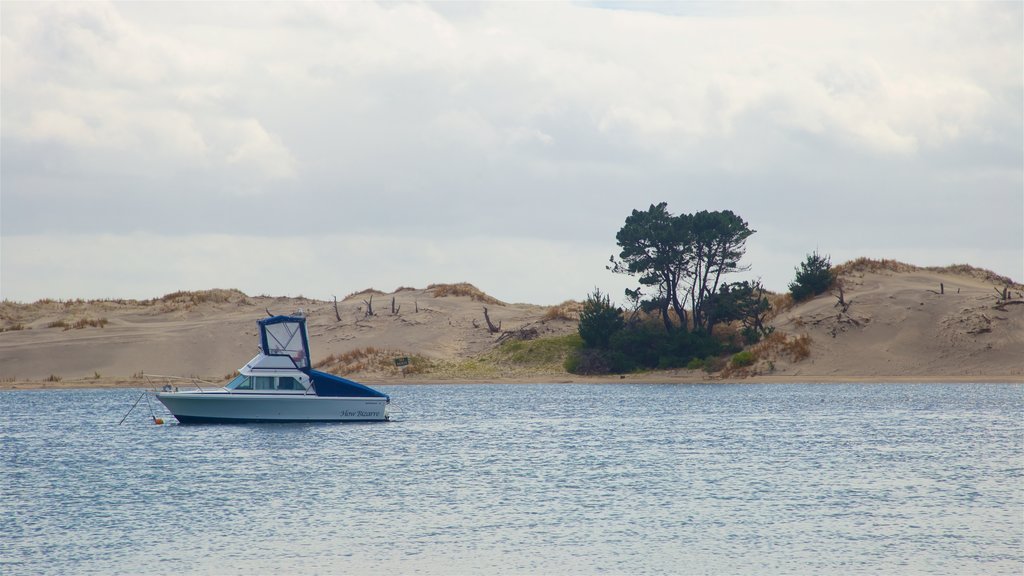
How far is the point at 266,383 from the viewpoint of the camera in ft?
172

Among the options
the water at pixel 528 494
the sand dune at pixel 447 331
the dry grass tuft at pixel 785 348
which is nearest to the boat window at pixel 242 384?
the water at pixel 528 494

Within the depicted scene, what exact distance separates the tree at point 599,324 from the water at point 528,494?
2842cm

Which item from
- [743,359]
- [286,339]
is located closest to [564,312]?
[743,359]

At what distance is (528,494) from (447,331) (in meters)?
67.3

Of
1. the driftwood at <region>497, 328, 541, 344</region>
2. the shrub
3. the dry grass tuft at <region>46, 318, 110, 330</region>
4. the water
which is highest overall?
the dry grass tuft at <region>46, 318, 110, 330</region>

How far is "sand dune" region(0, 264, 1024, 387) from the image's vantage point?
8338cm

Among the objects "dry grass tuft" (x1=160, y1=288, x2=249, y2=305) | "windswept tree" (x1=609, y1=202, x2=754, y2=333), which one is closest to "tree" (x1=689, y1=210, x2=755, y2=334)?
"windswept tree" (x1=609, y1=202, x2=754, y2=333)

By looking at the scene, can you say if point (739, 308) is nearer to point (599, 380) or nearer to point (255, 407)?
point (599, 380)

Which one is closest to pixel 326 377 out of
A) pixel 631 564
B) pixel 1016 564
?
pixel 631 564

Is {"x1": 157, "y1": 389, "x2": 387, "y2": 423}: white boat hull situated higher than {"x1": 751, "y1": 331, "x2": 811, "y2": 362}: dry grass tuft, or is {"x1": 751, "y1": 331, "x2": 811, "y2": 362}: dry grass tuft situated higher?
{"x1": 751, "y1": 331, "x2": 811, "y2": 362}: dry grass tuft

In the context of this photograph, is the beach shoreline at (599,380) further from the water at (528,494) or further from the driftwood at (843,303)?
the water at (528,494)

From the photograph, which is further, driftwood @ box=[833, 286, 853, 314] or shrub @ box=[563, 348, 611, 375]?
driftwood @ box=[833, 286, 853, 314]

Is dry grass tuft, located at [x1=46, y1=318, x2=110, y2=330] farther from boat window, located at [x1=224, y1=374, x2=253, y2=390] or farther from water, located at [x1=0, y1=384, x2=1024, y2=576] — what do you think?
boat window, located at [x1=224, y1=374, x2=253, y2=390]

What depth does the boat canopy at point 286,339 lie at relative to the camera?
52.6 m
